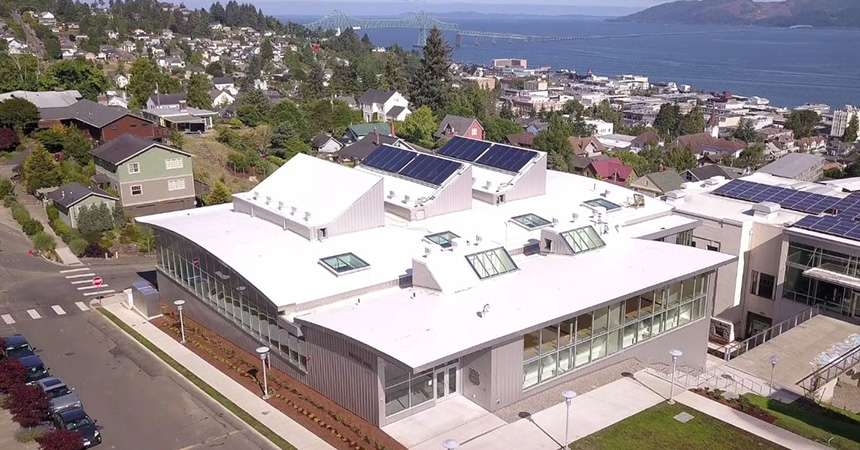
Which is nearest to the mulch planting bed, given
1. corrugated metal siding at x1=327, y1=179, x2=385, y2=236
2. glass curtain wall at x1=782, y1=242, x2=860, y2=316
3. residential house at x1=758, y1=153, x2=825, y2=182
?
corrugated metal siding at x1=327, y1=179, x2=385, y2=236

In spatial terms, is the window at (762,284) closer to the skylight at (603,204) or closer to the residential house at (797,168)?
the skylight at (603,204)

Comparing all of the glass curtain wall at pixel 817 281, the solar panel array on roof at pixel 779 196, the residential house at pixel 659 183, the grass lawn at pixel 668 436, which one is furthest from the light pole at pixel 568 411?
the residential house at pixel 659 183

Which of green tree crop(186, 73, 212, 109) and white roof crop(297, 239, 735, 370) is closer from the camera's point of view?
white roof crop(297, 239, 735, 370)

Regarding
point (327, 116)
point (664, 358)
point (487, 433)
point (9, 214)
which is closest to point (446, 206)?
point (664, 358)

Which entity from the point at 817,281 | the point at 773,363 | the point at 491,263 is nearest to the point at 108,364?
the point at 491,263

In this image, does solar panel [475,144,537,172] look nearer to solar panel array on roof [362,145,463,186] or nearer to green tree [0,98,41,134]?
solar panel array on roof [362,145,463,186]
